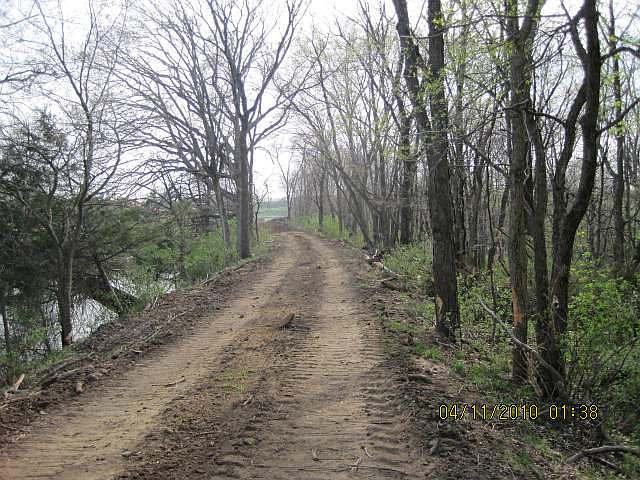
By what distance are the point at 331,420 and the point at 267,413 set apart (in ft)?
2.12

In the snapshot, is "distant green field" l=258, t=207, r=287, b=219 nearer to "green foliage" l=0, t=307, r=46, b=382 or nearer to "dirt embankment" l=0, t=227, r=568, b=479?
"green foliage" l=0, t=307, r=46, b=382

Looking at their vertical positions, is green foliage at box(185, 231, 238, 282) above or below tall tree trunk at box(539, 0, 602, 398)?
below

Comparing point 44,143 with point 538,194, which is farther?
point 44,143

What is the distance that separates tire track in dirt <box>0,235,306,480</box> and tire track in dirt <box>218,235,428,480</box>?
106cm

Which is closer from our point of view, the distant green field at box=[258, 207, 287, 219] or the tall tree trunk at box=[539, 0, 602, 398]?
the tall tree trunk at box=[539, 0, 602, 398]

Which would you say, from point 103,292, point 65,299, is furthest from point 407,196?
point 65,299

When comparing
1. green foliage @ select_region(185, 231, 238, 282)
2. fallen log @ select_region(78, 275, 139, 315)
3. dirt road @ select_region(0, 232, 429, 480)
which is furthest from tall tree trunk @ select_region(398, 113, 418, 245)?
dirt road @ select_region(0, 232, 429, 480)

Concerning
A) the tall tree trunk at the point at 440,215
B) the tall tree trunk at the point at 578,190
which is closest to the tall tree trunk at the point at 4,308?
the tall tree trunk at the point at 440,215

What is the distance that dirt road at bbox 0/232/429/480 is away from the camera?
376 cm

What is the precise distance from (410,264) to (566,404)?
9.18m

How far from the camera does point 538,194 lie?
5750mm

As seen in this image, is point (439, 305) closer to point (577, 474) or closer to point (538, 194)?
point (538, 194)

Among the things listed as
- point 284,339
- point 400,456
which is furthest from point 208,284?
point 400,456

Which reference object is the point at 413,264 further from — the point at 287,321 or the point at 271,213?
the point at 271,213
